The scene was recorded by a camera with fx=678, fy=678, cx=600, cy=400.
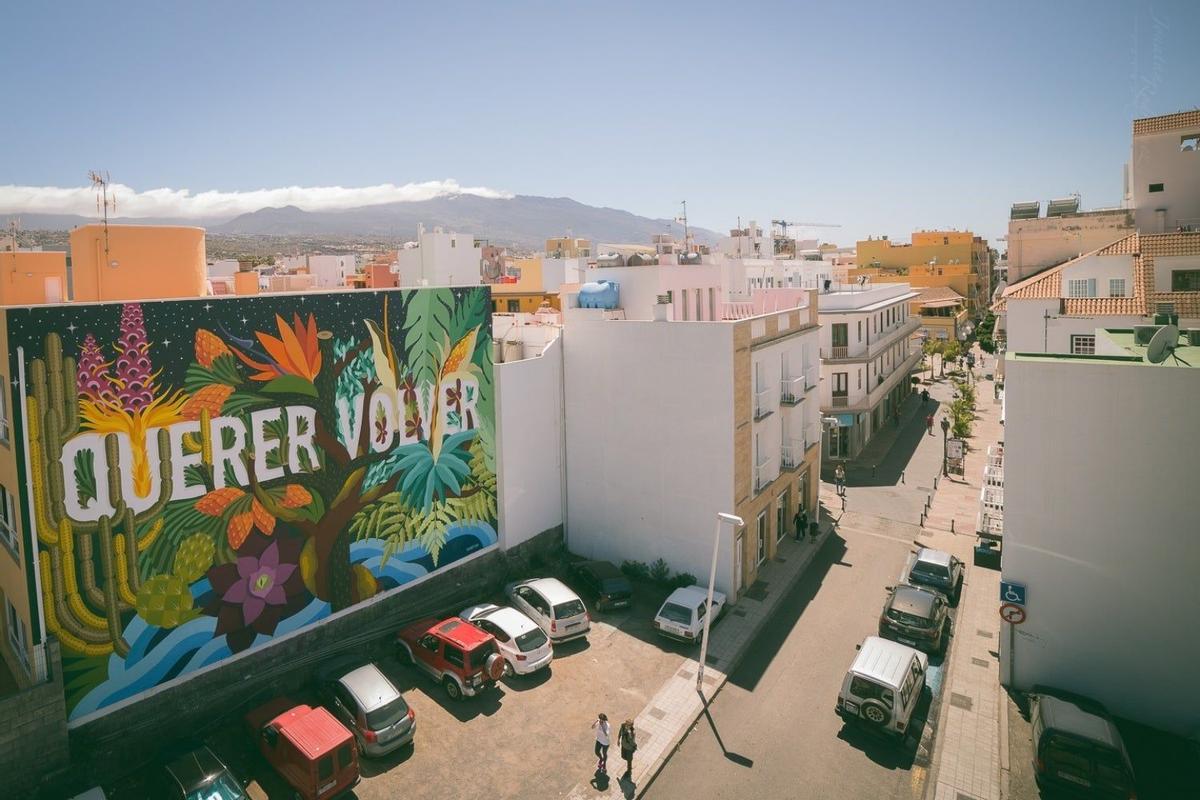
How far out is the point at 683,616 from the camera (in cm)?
2116

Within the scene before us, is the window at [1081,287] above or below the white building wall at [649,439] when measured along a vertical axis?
above

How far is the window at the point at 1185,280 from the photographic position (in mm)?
28062

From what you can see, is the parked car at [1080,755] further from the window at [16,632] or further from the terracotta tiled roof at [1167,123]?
the terracotta tiled roof at [1167,123]

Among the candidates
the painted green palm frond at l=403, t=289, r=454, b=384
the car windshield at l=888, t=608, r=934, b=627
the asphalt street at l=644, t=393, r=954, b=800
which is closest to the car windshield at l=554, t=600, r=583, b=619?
the asphalt street at l=644, t=393, r=954, b=800

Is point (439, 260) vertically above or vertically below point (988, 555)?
above

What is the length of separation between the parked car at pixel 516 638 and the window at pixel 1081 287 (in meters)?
32.1

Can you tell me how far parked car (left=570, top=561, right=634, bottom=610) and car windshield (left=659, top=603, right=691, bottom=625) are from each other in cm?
207

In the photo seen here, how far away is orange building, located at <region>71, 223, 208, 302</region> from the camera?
708 inches

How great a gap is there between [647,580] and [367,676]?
36.1ft

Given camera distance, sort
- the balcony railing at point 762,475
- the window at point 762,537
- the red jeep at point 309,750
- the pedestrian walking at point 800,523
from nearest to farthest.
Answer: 1. the red jeep at point 309,750
2. the balcony railing at point 762,475
3. the window at point 762,537
4. the pedestrian walking at point 800,523

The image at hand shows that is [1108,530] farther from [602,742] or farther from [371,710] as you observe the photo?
[371,710]

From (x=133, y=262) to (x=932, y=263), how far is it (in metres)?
94.1

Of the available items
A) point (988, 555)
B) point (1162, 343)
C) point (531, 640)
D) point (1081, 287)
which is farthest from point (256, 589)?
point (1081, 287)

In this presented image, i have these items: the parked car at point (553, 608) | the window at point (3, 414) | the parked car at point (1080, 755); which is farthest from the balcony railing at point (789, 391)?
the window at point (3, 414)
